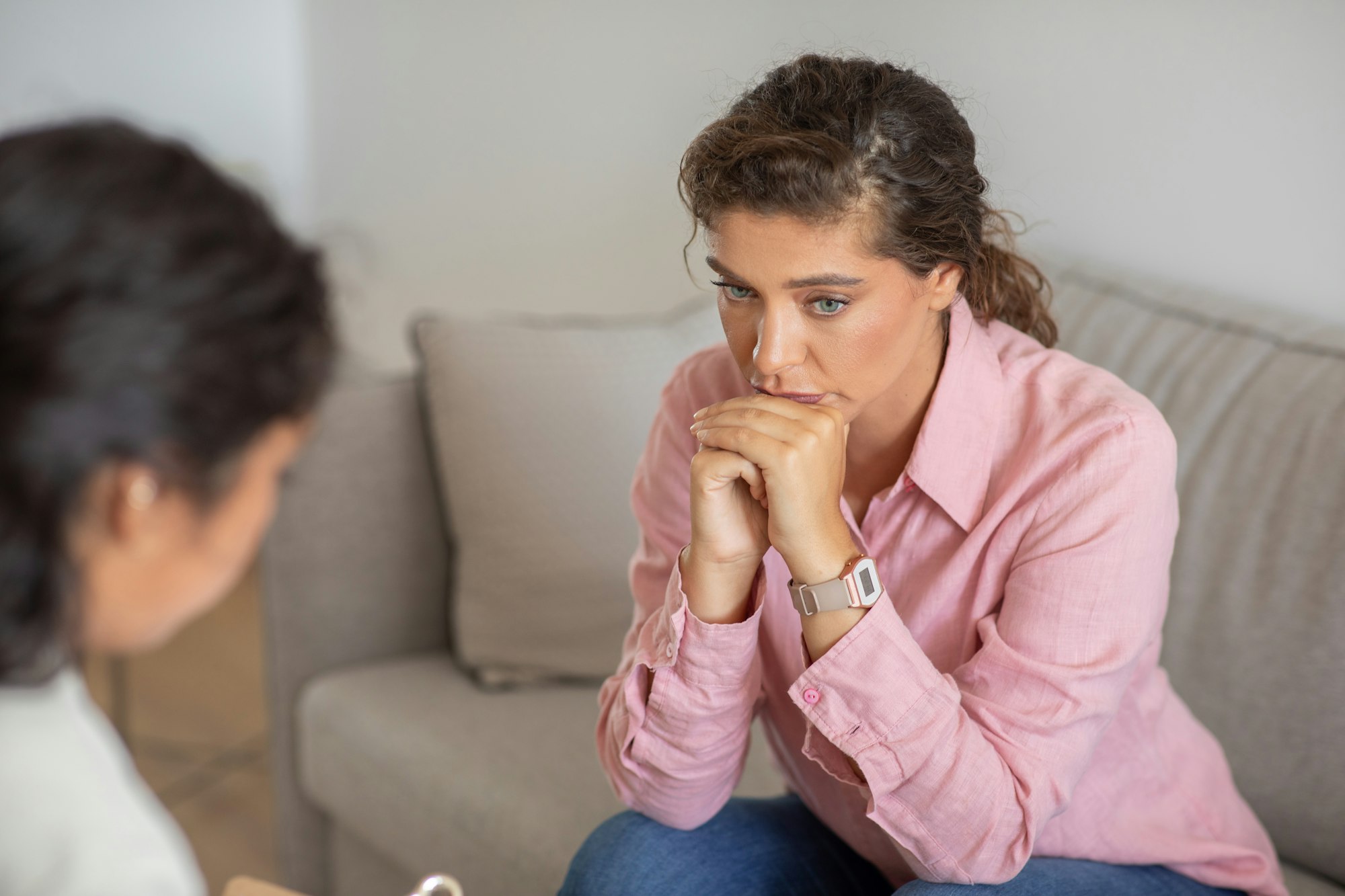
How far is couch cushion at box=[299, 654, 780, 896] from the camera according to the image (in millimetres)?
1422

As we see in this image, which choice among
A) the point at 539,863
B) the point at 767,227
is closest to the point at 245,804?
the point at 539,863

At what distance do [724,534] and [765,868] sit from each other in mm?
331

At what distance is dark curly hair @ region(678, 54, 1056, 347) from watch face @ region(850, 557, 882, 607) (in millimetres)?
251

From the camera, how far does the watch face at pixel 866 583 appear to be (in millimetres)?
988

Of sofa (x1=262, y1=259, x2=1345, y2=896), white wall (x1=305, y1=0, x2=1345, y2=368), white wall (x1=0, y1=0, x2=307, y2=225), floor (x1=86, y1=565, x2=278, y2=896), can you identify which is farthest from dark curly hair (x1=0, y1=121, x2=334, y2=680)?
white wall (x1=0, y1=0, x2=307, y2=225)

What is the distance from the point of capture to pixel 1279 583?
1289mm

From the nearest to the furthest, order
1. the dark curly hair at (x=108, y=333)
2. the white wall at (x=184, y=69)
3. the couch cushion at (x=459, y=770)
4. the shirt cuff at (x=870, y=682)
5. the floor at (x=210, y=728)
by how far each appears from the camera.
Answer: the dark curly hair at (x=108, y=333), the shirt cuff at (x=870, y=682), the couch cushion at (x=459, y=770), the floor at (x=210, y=728), the white wall at (x=184, y=69)

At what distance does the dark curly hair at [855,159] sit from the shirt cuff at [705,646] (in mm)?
310

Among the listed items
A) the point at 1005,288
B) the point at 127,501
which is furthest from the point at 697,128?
the point at 127,501

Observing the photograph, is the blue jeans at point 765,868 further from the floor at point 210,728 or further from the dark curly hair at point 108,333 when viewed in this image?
the floor at point 210,728

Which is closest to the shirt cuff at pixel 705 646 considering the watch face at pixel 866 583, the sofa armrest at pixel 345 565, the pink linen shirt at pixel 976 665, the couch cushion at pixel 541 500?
the pink linen shirt at pixel 976 665

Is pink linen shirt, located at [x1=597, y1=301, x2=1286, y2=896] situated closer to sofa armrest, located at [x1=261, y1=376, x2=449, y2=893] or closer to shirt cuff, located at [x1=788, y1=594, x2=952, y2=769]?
shirt cuff, located at [x1=788, y1=594, x2=952, y2=769]

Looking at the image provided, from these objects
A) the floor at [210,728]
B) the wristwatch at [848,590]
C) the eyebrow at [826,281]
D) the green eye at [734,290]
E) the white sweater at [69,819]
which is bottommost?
the floor at [210,728]

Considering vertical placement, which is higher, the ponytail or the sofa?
the ponytail
